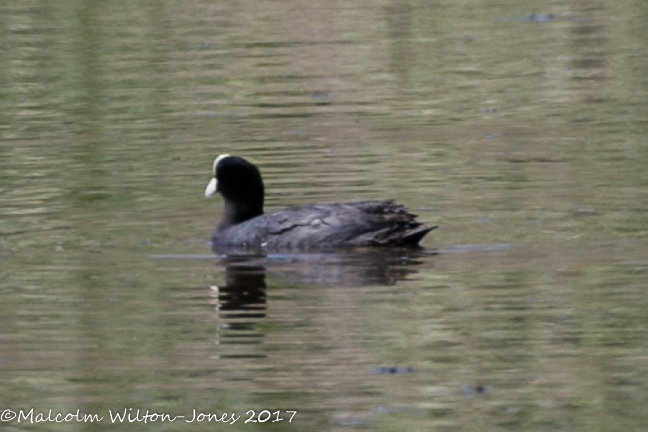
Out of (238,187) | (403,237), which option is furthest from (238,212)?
(403,237)

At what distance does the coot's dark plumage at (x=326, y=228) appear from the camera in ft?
33.3

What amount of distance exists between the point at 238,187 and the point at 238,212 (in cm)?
19

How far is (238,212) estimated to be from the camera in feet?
36.4

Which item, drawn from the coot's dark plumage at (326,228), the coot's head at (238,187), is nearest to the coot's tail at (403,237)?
the coot's dark plumage at (326,228)

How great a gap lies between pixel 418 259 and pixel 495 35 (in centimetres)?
1194

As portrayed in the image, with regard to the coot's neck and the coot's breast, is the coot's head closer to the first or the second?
the coot's neck

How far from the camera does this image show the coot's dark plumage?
10164 mm

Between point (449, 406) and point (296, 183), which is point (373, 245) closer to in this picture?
point (296, 183)

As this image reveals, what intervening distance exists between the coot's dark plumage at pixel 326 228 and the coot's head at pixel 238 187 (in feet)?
0.50

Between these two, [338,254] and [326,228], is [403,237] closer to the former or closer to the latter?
[338,254]

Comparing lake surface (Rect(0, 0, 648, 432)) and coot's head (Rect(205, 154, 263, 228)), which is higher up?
coot's head (Rect(205, 154, 263, 228))

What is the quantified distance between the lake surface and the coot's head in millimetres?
298

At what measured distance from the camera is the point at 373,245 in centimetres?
1025

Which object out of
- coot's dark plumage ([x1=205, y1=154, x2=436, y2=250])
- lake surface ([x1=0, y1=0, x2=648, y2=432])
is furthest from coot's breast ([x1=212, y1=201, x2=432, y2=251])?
lake surface ([x1=0, y1=0, x2=648, y2=432])
